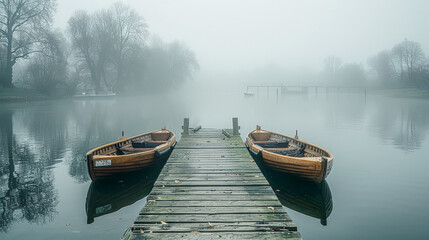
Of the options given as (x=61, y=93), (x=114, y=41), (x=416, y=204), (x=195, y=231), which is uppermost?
(x=114, y=41)

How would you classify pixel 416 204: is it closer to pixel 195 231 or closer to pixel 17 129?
pixel 195 231

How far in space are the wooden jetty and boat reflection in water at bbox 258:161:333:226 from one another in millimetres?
1282

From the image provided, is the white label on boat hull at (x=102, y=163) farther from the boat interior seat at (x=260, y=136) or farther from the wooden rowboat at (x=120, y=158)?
the boat interior seat at (x=260, y=136)

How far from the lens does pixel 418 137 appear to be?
18.8m

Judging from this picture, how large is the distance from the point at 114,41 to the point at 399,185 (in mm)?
50901

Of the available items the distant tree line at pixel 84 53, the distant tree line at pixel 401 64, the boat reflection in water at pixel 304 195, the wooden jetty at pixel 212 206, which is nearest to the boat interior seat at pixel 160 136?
the wooden jetty at pixel 212 206

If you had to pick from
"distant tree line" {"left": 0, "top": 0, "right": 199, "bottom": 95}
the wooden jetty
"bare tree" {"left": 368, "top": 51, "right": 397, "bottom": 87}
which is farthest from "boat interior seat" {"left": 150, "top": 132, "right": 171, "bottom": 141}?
"bare tree" {"left": 368, "top": 51, "right": 397, "bottom": 87}

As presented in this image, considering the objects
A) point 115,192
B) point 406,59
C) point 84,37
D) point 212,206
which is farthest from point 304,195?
point 406,59

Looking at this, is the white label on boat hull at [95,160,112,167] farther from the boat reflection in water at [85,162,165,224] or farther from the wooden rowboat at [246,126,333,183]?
the wooden rowboat at [246,126,333,183]

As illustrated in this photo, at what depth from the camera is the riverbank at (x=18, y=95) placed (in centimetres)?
3816

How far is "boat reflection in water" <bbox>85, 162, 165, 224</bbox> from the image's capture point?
750 centimetres

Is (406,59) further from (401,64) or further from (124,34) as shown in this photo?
(124,34)

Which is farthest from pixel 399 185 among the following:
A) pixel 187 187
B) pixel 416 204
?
pixel 187 187

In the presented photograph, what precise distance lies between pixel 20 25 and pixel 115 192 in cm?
4201
